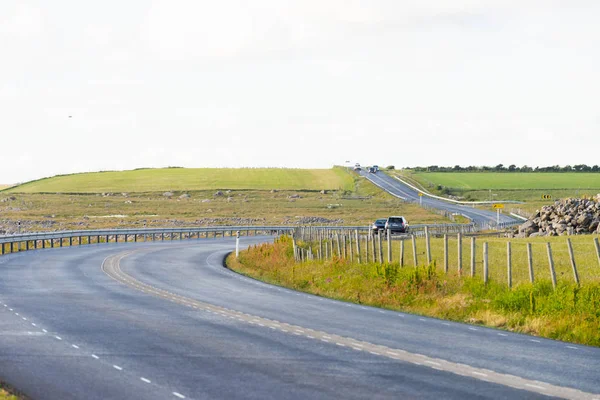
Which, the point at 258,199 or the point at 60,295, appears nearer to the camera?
the point at 60,295

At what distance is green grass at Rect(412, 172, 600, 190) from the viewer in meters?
166

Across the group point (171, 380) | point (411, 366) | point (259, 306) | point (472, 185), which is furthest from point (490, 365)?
point (472, 185)

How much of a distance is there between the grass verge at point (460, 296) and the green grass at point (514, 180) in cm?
12641

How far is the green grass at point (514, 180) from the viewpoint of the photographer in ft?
544

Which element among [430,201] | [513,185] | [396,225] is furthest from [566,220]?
[513,185]

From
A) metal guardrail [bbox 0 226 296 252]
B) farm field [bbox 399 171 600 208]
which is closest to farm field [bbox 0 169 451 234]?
farm field [bbox 399 171 600 208]

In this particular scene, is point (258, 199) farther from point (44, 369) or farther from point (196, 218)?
point (44, 369)

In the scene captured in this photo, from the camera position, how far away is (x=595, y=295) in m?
24.3

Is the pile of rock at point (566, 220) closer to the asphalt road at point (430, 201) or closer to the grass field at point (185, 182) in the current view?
the asphalt road at point (430, 201)

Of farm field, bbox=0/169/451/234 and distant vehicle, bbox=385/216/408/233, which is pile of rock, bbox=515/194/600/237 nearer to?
distant vehicle, bbox=385/216/408/233

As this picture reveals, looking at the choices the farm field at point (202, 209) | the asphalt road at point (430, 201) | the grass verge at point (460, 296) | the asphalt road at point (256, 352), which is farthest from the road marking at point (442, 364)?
the farm field at point (202, 209)

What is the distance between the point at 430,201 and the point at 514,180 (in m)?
44.6

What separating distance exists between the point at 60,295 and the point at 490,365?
18.3 m

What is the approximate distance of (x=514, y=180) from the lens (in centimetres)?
18012
